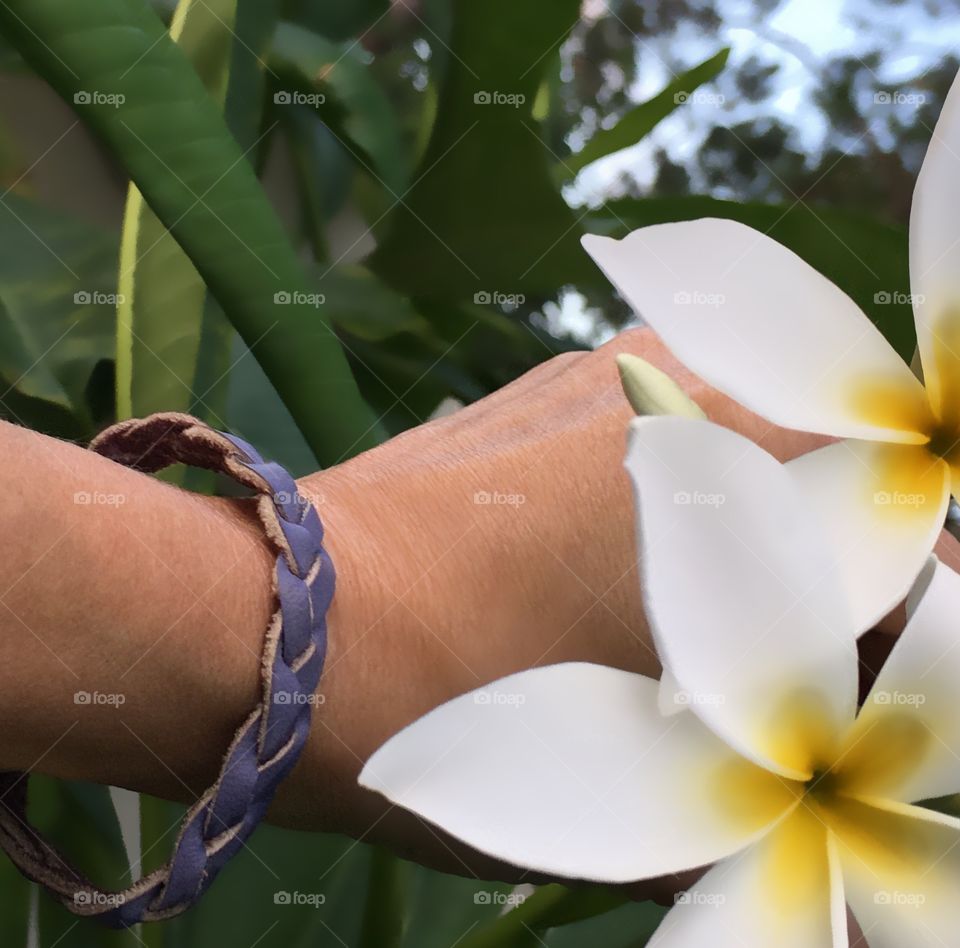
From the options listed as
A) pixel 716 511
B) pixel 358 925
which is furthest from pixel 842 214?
pixel 358 925

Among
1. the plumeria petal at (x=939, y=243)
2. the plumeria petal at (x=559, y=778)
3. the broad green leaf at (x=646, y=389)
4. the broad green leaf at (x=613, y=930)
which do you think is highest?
the plumeria petal at (x=939, y=243)

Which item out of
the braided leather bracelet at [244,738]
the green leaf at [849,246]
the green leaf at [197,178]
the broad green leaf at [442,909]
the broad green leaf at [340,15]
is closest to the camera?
the braided leather bracelet at [244,738]

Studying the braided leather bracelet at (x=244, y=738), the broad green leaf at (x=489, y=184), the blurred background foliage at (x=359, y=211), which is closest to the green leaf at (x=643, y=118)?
the blurred background foliage at (x=359, y=211)

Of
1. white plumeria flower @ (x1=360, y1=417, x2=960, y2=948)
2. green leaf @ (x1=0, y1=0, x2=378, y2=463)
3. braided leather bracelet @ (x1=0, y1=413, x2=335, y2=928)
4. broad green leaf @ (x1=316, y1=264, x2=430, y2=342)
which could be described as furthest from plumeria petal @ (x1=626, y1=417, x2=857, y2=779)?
broad green leaf @ (x1=316, y1=264, x2=430, y2=342)

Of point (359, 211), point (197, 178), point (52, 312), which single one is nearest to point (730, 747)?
point (197, 178)

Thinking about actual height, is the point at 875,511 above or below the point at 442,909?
above

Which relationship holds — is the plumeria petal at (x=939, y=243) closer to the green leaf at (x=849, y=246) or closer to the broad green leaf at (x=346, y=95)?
the green leaf at (x=849, y=246)

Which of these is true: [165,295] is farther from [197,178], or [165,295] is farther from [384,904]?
[384,904]

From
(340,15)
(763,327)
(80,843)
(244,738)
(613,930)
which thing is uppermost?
(340,15)
